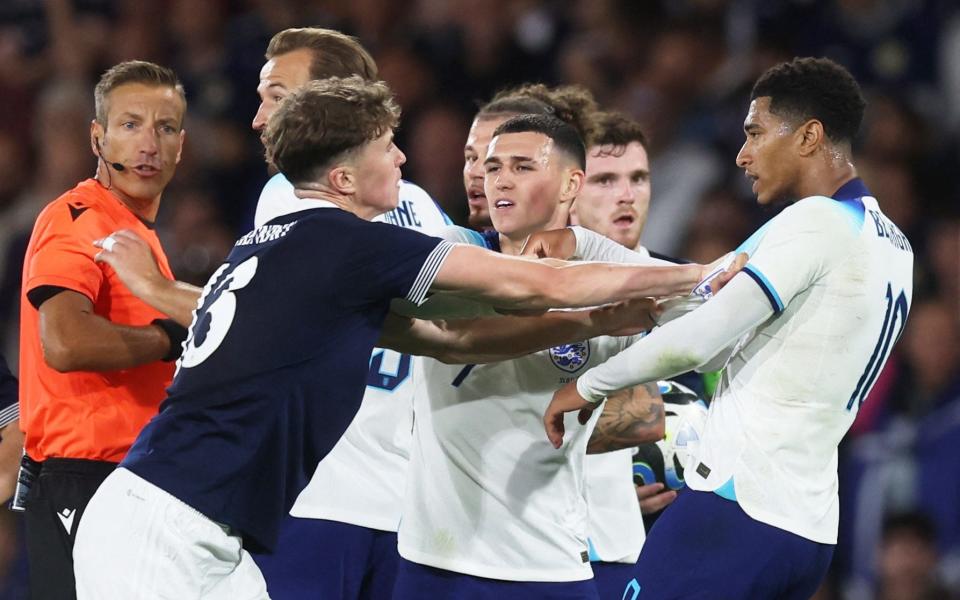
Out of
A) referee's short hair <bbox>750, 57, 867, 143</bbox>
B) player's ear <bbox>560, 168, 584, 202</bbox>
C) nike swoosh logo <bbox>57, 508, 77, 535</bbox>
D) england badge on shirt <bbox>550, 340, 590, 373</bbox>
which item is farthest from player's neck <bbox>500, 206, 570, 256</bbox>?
nike swoosh logo <bbox>57, 508, 77, 535</bbox>

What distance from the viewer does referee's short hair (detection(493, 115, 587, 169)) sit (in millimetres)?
4777

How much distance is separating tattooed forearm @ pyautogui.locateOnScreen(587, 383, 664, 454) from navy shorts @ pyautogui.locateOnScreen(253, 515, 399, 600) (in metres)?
0.87

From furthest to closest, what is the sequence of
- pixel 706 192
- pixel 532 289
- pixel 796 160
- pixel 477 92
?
pixel 477 92 < pixel 706 192 < pixel 796 160 < pixel 532 289

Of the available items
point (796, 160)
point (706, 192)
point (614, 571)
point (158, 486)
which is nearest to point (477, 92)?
point (706, 192)

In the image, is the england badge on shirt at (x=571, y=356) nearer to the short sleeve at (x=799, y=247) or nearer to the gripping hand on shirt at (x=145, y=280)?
the short sleeve at (x=799, y=247)

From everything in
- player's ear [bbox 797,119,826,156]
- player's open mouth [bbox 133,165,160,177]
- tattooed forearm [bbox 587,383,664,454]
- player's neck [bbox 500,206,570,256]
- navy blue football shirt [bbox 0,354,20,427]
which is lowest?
navy blue football shirt [bbox 0,354,20,427]

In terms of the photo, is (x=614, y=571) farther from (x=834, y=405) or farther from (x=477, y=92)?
(x=477, y=92)

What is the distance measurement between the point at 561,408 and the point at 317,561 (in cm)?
127

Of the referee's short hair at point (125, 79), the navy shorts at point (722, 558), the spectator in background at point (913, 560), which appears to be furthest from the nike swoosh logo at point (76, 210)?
the spectator in background at point (913, 560)

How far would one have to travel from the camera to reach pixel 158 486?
3754 mm

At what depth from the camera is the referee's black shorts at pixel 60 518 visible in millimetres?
4582

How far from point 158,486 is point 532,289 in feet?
3.67

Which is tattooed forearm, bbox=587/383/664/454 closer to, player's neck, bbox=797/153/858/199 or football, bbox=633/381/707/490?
football, bbox=633/381/707/490

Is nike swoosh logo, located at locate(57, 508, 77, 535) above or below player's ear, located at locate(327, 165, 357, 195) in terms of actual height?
below
